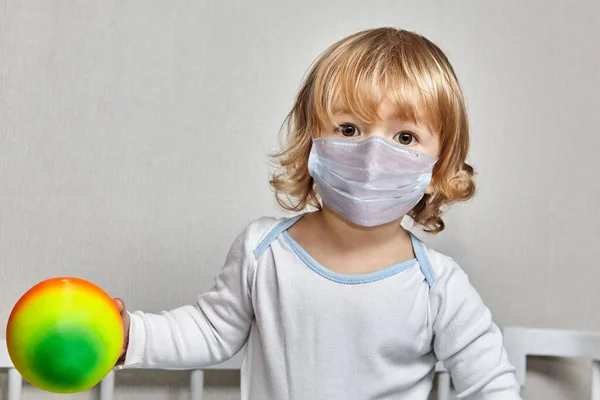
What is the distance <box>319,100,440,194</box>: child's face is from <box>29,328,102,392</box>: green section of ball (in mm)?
348

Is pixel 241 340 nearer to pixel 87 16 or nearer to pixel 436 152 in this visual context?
pixel 436 152

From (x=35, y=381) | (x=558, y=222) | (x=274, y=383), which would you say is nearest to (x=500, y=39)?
(x=558, y=222)

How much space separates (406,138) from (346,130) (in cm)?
7

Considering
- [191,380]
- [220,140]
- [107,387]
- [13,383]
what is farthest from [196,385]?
[220,140]

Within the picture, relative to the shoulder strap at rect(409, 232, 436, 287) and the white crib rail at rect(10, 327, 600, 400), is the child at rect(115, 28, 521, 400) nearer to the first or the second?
the shoulder strap at rect(409, 232, 436, 287)

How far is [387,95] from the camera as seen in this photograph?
37.9 inches

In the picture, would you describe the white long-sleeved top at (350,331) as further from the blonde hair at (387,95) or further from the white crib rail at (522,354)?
the white crib rail at (522,354)

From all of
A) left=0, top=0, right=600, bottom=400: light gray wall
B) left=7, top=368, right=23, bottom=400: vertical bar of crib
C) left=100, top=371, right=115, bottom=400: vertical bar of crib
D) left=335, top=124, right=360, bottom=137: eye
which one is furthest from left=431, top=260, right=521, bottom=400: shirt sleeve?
left=7, top=368, right=23, bottom=400: vertical bar of crib

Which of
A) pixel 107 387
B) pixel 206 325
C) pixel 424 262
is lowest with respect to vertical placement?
pixel 107 387

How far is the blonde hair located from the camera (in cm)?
97

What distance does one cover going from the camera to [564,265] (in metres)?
1.37

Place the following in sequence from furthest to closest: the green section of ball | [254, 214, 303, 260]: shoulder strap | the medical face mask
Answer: [254, 214, 303, 260]: shoulder strap → the medical face mask → the green section of ball

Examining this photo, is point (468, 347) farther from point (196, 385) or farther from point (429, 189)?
point (196, 385)

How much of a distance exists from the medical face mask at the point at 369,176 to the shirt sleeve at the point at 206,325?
152mm
